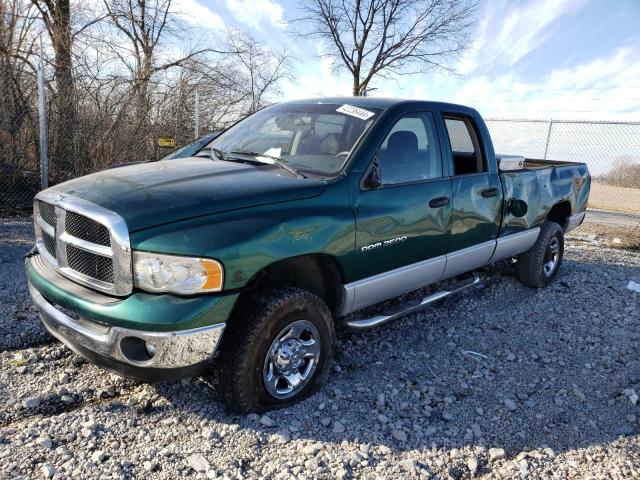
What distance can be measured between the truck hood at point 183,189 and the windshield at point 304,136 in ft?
0.81

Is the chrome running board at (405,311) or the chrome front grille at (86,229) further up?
the chrome front grille at (86,229)

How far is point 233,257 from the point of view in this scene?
250 centimetres

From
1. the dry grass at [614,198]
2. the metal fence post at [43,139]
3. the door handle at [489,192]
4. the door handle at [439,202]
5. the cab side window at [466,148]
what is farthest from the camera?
the dry grass at [614,198]

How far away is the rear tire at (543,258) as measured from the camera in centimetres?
534

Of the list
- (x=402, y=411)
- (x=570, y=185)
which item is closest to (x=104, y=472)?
(x=402, y=411)

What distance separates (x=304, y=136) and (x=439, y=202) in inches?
44.7

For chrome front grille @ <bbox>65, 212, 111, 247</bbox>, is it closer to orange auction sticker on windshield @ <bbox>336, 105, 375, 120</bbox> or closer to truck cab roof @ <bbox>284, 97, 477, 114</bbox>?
orange auction sticker on windshield @ <bbox>336, 105, 375, 120</bbox>

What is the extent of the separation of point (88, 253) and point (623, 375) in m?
3.78

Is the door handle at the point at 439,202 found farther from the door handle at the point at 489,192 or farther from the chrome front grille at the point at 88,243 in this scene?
the chrome front grille at the point at 88,243

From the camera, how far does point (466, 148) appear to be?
182 inches

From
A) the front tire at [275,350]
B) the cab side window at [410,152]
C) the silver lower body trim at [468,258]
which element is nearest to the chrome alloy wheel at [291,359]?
the front tire at [275,350]

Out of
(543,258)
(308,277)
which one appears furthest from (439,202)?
(543,258)

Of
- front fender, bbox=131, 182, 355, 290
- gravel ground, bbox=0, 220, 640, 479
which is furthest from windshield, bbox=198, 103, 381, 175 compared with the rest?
gravel ground, bbox=0, 220, 640, 479

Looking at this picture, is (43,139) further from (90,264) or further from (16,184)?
(90,264)
